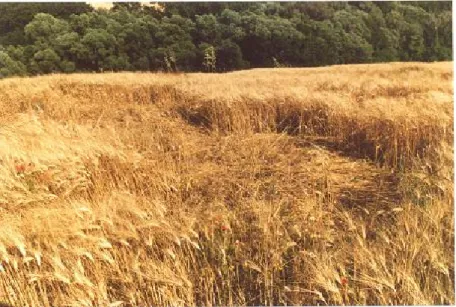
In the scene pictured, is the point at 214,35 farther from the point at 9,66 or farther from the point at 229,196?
the point at 9,66

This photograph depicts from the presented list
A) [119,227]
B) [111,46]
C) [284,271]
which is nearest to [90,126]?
[111,46]

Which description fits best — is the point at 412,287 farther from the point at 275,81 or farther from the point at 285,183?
the point at 275,81

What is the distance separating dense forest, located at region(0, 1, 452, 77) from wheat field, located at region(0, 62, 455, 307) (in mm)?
322

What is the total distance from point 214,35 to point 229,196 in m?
1.84

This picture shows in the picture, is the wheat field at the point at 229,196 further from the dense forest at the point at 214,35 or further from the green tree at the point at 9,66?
the dense forest at the point at 214,35

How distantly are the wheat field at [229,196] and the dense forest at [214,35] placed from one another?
32 cm

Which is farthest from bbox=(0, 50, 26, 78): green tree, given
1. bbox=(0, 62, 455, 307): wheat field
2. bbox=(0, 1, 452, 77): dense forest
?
bbox=(0, 62, 455, 307): wheat field

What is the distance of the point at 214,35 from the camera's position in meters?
4.14

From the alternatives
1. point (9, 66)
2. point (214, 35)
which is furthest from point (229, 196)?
point (9, 66)

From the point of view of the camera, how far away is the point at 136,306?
2105 millimetres

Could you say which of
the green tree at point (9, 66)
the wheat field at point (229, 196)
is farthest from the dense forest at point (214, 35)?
the wheat field at point (229, 196)

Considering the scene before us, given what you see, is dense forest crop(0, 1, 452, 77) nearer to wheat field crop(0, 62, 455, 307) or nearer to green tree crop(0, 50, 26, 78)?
green tree crop(0, 50, 26, 78)

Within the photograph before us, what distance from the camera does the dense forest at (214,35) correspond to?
366 centimetres

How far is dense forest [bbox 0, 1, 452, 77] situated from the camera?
12.0 feet
